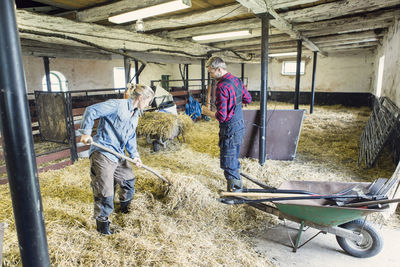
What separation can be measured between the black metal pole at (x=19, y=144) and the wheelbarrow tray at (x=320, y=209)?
5.89 ft

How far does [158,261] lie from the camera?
2.04 meters

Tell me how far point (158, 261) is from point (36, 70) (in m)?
12.4

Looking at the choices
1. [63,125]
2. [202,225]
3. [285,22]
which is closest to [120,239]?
[202,225]

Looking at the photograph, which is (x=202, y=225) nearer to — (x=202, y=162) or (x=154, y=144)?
(x=202, y=162)

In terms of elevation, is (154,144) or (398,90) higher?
(398,90)

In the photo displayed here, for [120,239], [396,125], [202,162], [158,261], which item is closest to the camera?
[158,261]

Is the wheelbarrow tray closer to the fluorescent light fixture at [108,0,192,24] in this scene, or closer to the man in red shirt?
the man in red shirt

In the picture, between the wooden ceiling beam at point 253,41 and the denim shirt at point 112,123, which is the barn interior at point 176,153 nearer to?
the wooden ceiling beam at point 253,41

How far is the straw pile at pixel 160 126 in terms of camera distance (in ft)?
17.1

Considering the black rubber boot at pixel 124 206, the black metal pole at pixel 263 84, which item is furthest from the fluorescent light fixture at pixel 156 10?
the black rubber boot at pixel 124 206

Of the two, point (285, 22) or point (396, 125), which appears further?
point (285, 22)

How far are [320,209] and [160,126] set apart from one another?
3749 millimetres

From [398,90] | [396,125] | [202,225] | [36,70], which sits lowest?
[202,225]

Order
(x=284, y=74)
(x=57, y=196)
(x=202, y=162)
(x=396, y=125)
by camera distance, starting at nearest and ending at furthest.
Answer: (x=57, y=196) < (x=396, y=125) < (x=202, y=162) < (x=284, y=74)
